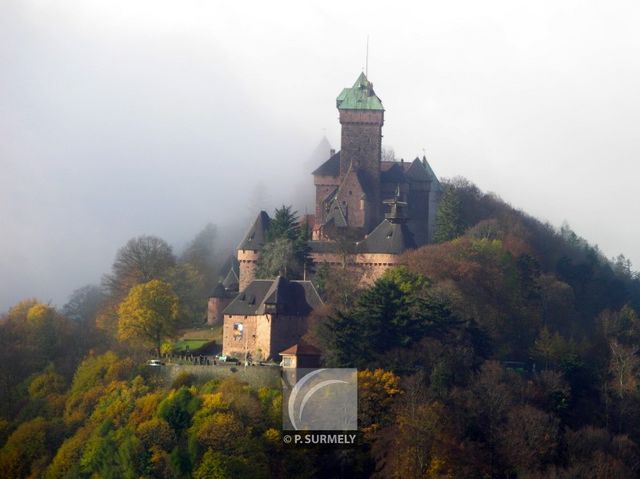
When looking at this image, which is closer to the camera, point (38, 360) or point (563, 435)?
point (563, 435)

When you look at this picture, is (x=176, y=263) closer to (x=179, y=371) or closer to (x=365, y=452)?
(x=179, y=371)

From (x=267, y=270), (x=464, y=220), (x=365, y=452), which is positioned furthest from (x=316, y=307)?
(x=464, y=220)

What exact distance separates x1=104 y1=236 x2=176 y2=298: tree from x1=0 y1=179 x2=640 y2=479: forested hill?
0.18 m

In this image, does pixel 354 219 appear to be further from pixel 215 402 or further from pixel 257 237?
pixel 215 402

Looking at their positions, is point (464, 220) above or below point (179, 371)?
above

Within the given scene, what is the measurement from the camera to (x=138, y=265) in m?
101

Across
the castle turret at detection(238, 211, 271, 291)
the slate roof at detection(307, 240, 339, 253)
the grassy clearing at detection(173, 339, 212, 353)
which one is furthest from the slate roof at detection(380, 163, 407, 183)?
the grassy clearing at detection(173, 339, 212, 353)

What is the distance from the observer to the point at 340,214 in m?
95.9

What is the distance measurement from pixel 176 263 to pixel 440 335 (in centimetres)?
3466

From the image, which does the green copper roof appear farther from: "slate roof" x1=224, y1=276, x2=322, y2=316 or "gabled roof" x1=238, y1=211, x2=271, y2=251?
"slate roof" x1=224, y1=276, x2=322, y2=316

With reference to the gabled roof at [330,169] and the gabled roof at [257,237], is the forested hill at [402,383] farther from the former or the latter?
the gabled roof at [330,169]

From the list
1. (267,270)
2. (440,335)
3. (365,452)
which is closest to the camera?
(365,452)

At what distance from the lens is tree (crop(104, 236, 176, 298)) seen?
99.9m

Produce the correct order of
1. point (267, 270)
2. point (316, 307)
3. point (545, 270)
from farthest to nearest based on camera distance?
point (545, 270), point (267, 270), point (316, 307)
